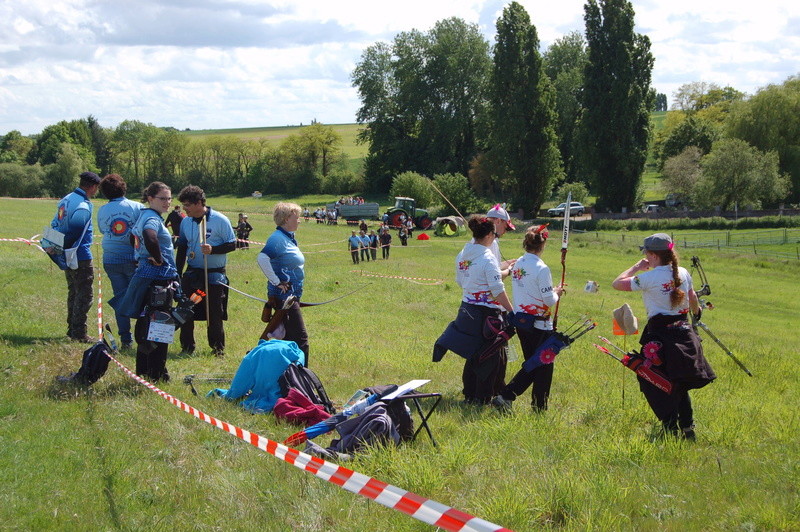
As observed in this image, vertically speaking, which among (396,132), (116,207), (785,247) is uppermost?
(396,132)

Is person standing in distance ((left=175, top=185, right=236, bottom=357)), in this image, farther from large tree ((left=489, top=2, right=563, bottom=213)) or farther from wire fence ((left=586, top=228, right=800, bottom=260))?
large tree ((left=489, top=2, right=563, bottom=213))

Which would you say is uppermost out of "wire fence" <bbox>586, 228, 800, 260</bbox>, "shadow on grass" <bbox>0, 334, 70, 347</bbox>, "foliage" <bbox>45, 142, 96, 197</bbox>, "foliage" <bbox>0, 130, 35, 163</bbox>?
"foliage" <bbox>0, 130, 35, 163</bbox>

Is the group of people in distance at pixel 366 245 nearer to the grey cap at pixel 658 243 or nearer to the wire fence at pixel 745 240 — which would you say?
the wire fence at pixel 745 240

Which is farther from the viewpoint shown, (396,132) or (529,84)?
(396,132)

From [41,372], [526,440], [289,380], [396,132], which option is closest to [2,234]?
[41,372]

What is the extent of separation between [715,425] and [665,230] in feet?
169

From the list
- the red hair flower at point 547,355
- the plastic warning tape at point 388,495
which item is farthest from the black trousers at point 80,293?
the red hair flower at point 547,355

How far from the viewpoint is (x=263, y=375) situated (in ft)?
21.7

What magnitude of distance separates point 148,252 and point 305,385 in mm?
2129

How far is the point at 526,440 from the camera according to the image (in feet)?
17.9

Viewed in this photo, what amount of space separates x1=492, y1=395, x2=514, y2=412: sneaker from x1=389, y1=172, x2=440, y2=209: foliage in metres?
55.5

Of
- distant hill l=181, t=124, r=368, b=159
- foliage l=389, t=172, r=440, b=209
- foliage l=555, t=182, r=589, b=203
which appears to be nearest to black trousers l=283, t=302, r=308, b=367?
foliage l=389, t=172, r=440, b=209

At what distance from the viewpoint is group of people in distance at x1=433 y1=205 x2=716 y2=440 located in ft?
19.0

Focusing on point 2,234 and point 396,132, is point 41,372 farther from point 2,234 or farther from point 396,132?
point 396,132
